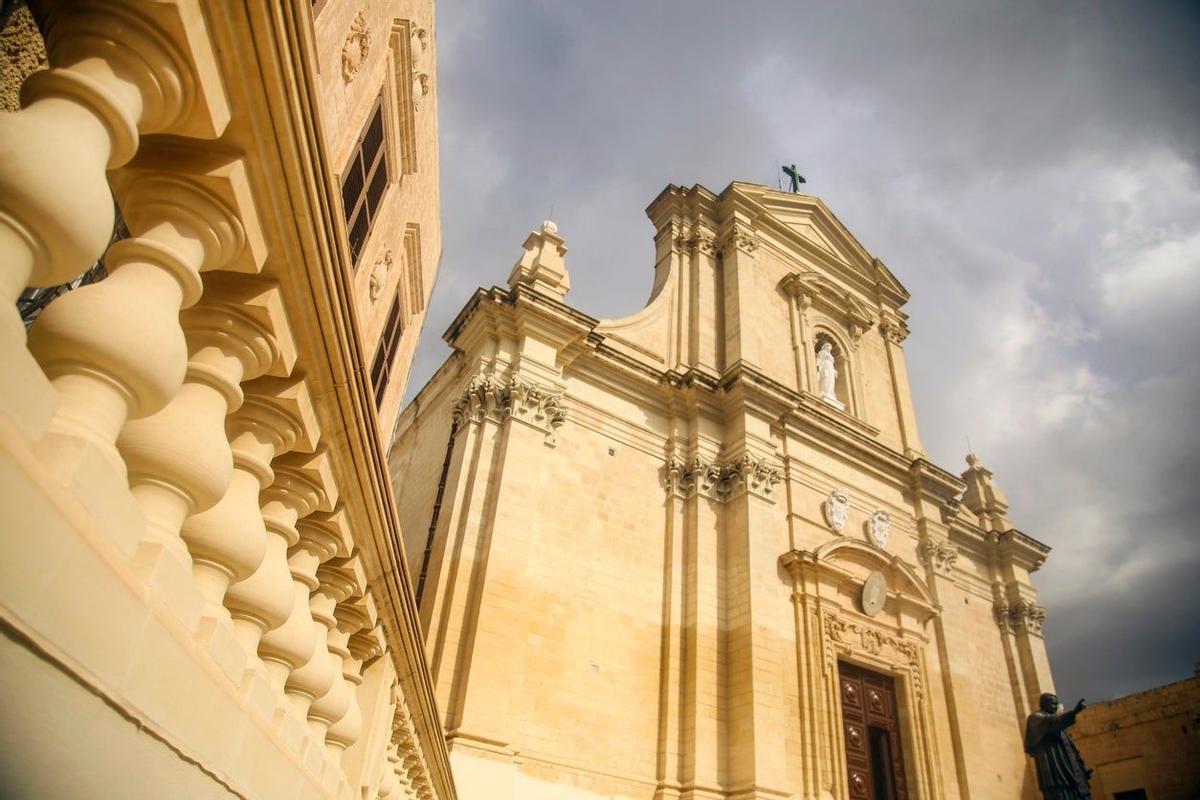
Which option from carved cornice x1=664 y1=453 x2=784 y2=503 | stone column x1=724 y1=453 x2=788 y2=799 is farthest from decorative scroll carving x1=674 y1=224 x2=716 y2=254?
stone column x1=724 y1=453 x2=788 y2=799

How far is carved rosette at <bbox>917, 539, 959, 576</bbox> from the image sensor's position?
1745 centimetres

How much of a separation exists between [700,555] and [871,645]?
4.45 meters

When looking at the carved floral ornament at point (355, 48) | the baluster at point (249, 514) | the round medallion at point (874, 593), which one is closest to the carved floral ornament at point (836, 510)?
the round medallion at point (874, 593)

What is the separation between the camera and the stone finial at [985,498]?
21703 millimetres

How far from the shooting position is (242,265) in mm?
1740

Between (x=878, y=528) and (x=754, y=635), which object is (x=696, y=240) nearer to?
(x=878, y=528)

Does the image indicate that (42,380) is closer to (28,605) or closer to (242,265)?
(28,605)

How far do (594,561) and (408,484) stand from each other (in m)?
5.20

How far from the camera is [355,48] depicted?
6.14m

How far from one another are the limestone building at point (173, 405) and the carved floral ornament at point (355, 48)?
11.5 feet

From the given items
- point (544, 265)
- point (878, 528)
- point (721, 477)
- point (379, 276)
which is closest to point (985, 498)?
point (878, 528)

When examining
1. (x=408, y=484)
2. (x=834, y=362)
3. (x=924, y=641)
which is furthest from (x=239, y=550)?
(x=834, y=362)

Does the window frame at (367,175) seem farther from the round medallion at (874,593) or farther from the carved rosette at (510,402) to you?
the round medallion at (874,593)

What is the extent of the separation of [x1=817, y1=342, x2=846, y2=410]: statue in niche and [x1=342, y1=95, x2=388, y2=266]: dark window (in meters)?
13.1
